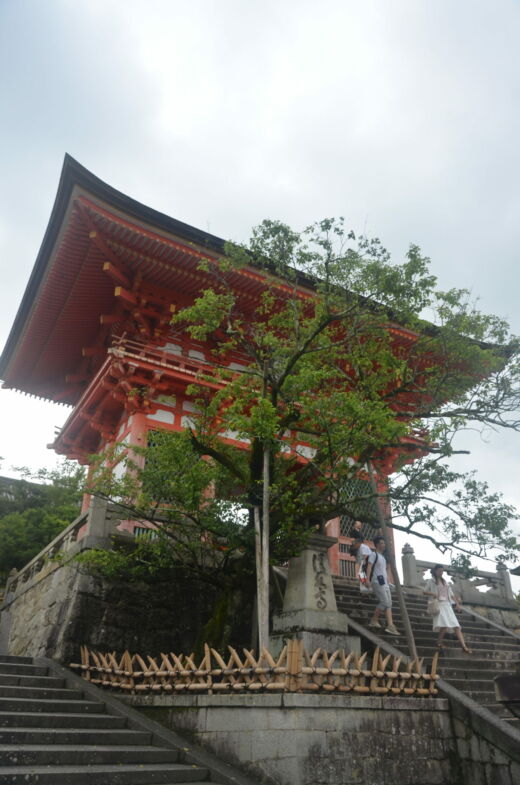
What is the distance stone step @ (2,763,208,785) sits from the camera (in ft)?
15.3

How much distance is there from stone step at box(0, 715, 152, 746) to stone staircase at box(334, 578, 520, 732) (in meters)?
4.47

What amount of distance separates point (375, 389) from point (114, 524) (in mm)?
5208

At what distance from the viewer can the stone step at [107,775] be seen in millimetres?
4660

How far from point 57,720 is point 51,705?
57cm

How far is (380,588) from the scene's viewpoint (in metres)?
9.37

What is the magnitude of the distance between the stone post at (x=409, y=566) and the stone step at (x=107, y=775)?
9444mm

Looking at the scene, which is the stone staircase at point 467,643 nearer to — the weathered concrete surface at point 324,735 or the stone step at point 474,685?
the stone step at point 474,685

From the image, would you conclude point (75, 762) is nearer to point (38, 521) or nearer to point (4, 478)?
point (38, 521)

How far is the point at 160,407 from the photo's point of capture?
540 inches

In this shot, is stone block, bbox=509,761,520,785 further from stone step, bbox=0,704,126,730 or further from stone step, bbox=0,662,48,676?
stone step, bbox=0,662,48,676

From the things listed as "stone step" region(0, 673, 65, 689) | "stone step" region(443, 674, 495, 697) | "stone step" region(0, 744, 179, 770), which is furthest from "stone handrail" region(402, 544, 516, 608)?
"stone step" region(0, 744, 179, 770)

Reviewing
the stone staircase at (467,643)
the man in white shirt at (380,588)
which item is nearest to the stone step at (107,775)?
the stone staircase at (467,643)

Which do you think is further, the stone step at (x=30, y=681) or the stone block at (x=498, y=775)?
the stone step at (x=30, y=681)

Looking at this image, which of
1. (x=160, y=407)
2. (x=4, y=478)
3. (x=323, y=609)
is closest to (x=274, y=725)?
(x=323, y=609)
